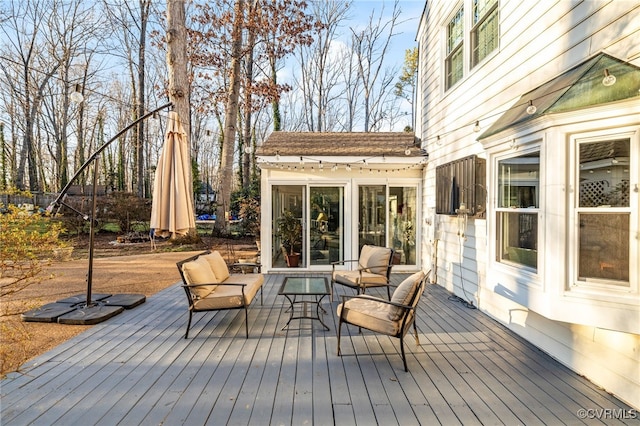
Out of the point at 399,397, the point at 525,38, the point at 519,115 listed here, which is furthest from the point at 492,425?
the point at 525,38

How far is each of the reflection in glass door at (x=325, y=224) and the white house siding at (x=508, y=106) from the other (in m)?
1.94

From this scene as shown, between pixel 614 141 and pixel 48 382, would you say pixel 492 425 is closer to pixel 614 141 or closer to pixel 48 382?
pixel 614 141

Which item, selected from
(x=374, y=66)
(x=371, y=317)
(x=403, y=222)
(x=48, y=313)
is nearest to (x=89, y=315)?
(x=48, y=313)

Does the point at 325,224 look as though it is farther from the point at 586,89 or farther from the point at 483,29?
the point at 586,89

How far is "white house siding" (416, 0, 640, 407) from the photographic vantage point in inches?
105

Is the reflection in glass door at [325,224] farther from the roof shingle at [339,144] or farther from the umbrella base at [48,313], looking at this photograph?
the umbrella base at [48,313]

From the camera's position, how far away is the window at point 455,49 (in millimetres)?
5660

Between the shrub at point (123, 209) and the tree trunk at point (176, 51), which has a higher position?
the tree trunk at point (176, 51)

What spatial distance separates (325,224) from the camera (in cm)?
740

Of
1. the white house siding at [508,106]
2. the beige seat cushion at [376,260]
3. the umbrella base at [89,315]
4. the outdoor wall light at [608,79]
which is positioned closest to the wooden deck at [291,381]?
the umbrella base at [89,315]

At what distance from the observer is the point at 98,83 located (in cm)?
1989

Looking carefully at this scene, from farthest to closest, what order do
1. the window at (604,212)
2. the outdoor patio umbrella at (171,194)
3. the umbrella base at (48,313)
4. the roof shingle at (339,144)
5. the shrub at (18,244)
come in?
1. the roof shingle at (339,144)
2. the outdoor patio umbrella at (171,194)
3. the umbrella base at (48,313)
4. the window at (604,212)
5. the shrub at (18,244)

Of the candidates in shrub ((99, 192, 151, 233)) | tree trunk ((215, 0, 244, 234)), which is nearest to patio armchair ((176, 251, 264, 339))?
tree trunk ((215, 0, 244, 234))

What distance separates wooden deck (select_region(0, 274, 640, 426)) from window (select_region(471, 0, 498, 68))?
4.01 metres
